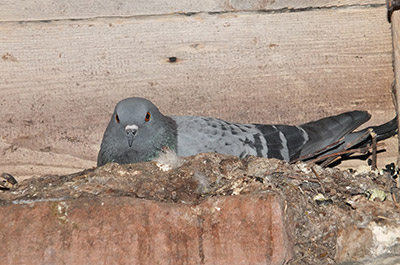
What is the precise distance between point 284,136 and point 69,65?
1397 millimetres

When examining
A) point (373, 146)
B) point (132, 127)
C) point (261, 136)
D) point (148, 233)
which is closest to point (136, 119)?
point (132, 127)

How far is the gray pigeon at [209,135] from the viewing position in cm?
382

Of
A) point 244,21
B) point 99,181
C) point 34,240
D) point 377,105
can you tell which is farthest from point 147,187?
point 377,105

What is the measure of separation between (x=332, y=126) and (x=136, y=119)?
120cm

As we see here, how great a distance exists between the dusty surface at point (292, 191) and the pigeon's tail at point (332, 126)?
491 millimetres

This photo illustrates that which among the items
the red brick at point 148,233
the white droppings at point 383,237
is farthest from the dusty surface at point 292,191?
the red brick at point 148,233

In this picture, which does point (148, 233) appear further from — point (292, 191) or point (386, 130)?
point (386, 130)

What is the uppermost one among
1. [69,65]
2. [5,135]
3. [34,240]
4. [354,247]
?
[69,65]

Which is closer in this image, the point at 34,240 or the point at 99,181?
the point at 34,240

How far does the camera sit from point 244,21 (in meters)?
3.83

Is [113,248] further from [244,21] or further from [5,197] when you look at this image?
[244,21]

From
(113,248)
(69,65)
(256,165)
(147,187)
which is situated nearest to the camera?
(113,248)

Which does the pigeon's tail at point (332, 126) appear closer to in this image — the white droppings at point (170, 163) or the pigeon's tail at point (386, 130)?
the pigeon's tail at point (386, 130)

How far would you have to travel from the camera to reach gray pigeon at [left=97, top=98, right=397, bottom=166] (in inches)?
150
